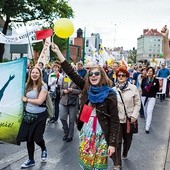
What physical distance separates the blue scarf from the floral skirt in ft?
0.64

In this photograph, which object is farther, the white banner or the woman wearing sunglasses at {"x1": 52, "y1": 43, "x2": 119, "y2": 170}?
the white banner

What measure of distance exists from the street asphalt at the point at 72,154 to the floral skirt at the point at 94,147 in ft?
7.12

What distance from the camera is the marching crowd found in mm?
3951

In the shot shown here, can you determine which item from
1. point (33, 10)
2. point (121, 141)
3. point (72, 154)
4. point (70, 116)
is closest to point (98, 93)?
point (121, 141)

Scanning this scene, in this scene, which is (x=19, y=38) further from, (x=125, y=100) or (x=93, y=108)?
(x=93, y=108)

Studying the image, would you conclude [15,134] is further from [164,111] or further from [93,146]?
[164,111]

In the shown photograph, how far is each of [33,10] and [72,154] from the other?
33012mm

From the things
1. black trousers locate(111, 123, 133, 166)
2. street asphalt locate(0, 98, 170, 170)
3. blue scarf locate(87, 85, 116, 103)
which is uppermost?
blue scarf locate(87, 85, 116, 103)

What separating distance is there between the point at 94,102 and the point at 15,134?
2.69 metres

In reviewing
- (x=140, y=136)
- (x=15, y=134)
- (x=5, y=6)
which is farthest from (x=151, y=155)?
(x=5, y=6)

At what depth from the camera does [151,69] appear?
9.50 m

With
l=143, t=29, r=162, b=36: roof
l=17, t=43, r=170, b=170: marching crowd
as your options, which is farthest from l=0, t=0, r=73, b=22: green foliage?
l=143, t=29, r=162, b=36: roof

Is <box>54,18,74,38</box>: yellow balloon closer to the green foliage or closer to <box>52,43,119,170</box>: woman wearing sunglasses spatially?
<box>52,43,119,170</box>: woman wearing sunglasses

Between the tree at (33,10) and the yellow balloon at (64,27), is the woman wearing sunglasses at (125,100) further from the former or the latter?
the tree at (33,10)
